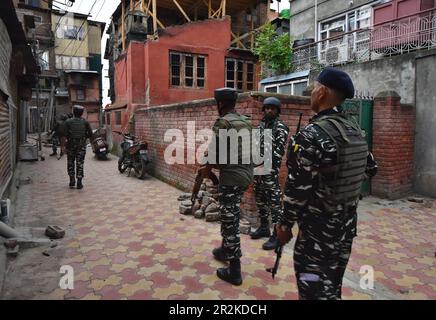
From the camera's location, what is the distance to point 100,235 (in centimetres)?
437

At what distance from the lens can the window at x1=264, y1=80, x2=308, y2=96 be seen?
1048 cm

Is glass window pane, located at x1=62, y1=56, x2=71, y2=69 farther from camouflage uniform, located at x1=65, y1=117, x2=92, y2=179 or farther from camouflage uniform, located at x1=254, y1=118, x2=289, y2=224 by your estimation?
camouflage uniform, located at x1=254, y1=118, x2=289, y2=224

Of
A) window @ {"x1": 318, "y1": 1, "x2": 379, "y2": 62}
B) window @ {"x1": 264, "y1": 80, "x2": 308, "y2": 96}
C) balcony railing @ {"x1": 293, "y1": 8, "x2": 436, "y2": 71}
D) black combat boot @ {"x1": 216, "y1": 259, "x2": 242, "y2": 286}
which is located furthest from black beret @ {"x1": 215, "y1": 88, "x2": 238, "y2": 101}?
window @ {"x1": 318, "y1": 1, "x2": 379, "y2": 62}

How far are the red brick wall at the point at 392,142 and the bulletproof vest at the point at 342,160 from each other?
499cm

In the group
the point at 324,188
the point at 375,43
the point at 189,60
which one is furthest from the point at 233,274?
the point at 189,60

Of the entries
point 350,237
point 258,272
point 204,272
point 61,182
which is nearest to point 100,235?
point 204,272

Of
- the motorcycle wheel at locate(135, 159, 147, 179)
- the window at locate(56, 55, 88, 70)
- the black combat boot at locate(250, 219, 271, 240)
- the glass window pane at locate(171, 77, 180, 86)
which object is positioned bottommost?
the black combat boot at locate(250, 219, 271, 240)

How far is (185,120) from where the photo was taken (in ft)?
22.3

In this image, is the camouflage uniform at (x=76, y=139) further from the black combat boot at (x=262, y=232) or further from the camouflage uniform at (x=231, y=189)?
the camouflage uniform at (x=231, y=189)

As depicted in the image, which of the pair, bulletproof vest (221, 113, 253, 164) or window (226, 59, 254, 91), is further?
window (226, 59, 254, 91)

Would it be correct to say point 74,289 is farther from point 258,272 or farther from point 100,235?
point 258,272

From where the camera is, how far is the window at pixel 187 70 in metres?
12.7

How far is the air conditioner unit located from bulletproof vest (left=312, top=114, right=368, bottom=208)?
8831 millimetres

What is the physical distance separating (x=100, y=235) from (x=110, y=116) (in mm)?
11037
